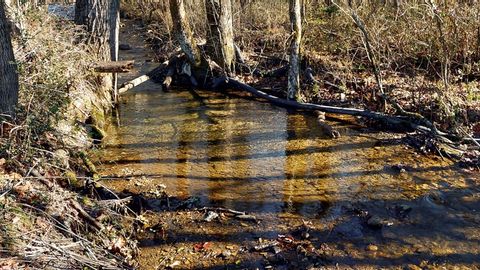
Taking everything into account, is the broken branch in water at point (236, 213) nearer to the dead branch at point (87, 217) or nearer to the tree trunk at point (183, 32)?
the dead branch at point (87, 217)

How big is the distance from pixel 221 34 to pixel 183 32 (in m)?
1.20

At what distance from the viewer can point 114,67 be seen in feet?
30.0

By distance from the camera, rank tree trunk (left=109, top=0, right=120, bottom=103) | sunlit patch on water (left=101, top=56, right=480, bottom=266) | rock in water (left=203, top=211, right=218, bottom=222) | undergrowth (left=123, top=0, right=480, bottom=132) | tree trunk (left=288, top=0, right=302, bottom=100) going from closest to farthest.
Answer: sunlit patch on water (left=101, top=56, right=480, bottom=266) → rock in water (left=203, top=211, right=218, bottom=222) → undergrowth (left=123, top=0, right=480, bottom=132) → tree trunk (left=109, top=0, right=120, bottom=103) → tree trunk (left=288, top=0, right=302, bottom=100)

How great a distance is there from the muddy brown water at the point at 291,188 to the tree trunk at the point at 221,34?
2799 mm

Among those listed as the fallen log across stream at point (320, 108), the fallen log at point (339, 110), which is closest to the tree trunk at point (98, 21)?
the fallen log across stream at point (320, 108)

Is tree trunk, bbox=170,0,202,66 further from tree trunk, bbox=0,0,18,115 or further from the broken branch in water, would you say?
the broken branch in water

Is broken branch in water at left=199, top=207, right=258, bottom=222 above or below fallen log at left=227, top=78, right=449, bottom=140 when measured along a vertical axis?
below

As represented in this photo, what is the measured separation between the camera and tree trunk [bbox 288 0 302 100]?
1061cm

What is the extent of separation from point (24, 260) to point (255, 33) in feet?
38.3

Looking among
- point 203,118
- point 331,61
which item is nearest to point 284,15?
point 331,61

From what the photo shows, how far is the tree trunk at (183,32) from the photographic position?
1199cm

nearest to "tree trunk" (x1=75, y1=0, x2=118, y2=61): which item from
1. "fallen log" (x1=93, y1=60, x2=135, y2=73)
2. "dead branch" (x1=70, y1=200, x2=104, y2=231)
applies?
"fallen log" (x1=93, y1=60, x2=135, y2=73)

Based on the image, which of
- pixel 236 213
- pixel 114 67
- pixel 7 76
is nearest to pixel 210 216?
pixel 236 213

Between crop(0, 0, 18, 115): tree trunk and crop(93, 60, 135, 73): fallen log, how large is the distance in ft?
9.06
